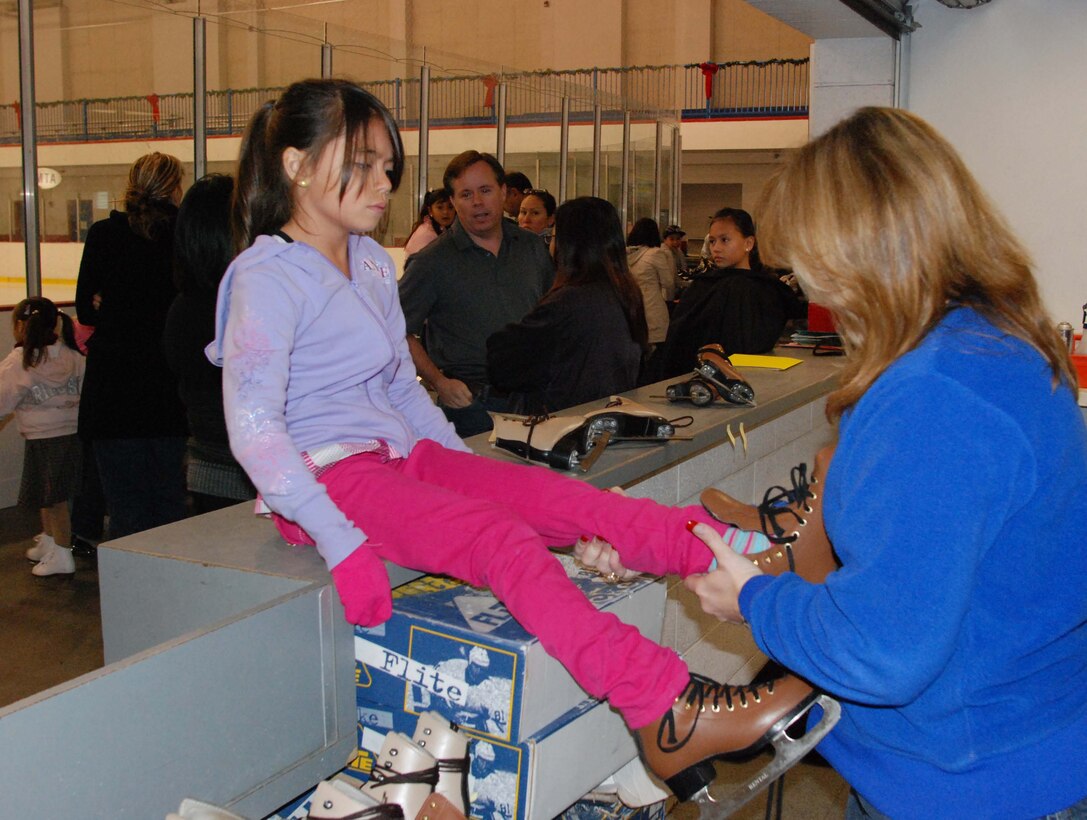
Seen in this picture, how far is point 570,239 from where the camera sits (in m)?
3.71

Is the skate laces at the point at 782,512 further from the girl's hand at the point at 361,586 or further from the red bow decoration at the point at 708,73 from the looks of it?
the red bow decoration at the point at 708,73

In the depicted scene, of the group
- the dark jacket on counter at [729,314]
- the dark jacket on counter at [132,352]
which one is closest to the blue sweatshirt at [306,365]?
the dark jacket on counter at [132,352]

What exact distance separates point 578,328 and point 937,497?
256 cm

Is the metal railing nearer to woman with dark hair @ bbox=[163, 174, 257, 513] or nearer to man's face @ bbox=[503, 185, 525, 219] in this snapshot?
woman with dark hair @ bbox=[163, 174, 257, 513]

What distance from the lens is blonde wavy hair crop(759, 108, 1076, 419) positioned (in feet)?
4.10

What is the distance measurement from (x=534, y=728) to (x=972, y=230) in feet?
3.19

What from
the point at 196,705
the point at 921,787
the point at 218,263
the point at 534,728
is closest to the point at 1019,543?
the point at 921,787

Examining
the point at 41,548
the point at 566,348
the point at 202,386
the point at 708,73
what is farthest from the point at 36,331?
the point at 708,73

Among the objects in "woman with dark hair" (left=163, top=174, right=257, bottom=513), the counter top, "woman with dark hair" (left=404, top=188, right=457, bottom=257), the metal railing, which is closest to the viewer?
the counter top

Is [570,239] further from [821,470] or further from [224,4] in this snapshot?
[224,4]

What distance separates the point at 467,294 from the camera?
4059 mm

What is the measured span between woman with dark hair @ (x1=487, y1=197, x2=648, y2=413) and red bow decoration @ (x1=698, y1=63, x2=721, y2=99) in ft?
56.0

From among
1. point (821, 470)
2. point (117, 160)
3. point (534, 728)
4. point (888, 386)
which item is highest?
point (117, 160)

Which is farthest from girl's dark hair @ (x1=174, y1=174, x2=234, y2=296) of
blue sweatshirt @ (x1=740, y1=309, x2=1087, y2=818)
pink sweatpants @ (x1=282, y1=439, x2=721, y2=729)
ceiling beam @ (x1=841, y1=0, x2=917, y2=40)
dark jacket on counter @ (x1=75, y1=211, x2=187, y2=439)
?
ceiling beam @ (x1=841, y1=0, x2=917, y2=40)
